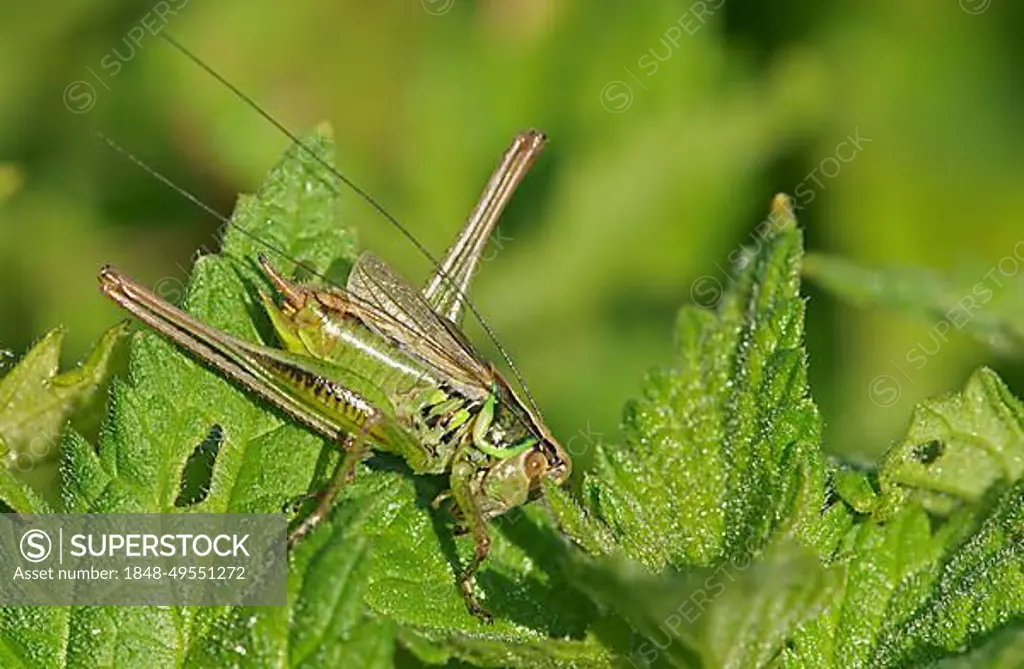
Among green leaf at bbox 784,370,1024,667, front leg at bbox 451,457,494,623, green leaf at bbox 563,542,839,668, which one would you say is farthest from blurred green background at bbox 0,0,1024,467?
green leaf at bbox 563,542,839,668

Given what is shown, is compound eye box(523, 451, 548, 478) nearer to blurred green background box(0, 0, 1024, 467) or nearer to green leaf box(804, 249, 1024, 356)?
green leaf box(804, 249, 1024, 356)

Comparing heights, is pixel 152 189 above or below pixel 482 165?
below

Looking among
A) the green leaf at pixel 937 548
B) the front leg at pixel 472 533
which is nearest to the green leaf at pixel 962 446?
the green leaf at pixel 937 548

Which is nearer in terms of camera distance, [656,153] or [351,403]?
[351,403]

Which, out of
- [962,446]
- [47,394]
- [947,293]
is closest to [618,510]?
[962,446]

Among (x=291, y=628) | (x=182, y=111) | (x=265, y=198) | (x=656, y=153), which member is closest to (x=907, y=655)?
(x=291, y=628)

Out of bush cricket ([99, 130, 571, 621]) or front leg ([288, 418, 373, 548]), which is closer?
front leg ([288, 418, 373, 548])

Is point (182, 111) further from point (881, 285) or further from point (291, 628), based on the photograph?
point (291, 628)
